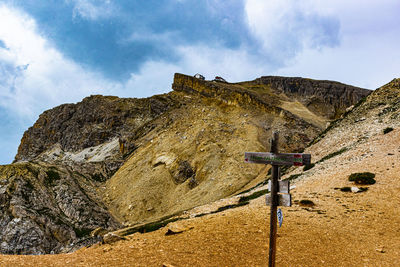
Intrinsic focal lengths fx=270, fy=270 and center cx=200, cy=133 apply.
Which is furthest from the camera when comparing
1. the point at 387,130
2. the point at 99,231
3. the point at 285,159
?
the point at 387,130

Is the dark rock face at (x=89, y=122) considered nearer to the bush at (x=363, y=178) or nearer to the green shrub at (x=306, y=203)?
the green shrub at (x=306, y=203)

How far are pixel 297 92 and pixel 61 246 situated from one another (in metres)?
90.6

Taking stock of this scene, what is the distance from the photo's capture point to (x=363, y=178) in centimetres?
1656

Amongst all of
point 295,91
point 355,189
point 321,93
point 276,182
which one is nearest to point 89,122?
point 295,91

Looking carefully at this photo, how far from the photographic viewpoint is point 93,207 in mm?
34281

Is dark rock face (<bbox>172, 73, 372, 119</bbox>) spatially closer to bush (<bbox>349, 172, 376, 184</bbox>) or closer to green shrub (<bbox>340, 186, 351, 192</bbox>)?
bush (<bbox>349, 172, 376, 184</bbox>)

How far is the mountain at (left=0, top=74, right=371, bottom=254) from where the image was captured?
1093 inches

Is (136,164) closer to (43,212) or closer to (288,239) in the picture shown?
(43,212)

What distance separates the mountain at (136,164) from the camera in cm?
2777

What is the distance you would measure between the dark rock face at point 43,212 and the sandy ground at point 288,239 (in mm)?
13609

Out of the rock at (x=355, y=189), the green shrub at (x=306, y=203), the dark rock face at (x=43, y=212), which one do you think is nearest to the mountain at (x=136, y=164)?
the dark rock face at (x=43, y=212)

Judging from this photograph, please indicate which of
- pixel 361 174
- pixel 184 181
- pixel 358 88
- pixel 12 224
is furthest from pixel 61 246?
pixel 358 88

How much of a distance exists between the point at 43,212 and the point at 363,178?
29397 mm

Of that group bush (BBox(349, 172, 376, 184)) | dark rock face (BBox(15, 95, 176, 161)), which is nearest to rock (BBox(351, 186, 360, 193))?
bush (BBox(349, 172, 376, 184))
